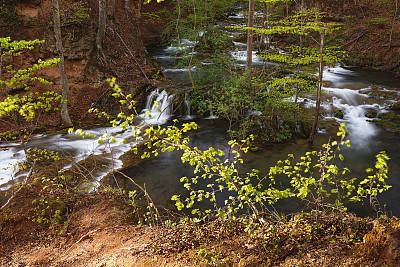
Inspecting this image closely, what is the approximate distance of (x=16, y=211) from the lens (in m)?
5.52

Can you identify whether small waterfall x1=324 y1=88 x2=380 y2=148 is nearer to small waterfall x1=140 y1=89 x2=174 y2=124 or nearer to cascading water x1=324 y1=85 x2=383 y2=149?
cascading water x1=324 y1=85 x2=383 y2=149

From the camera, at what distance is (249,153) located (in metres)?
10.2

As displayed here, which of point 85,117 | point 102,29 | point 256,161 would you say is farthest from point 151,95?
point 256,161

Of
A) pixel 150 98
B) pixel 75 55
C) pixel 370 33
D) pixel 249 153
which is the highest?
pixel 370 33

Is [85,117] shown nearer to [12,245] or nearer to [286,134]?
[12,245]

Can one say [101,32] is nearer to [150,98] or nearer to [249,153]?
[150,98]

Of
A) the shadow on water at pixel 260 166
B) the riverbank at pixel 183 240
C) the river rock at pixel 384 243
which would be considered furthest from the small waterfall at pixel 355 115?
the river rock at pixel 384 243

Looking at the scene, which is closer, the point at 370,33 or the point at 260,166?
the point at 260,166

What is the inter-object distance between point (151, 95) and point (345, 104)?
11644 millimetres

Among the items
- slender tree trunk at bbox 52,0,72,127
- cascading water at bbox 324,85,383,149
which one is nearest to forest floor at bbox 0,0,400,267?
slender tree trunk at bbox 52,0,72,127

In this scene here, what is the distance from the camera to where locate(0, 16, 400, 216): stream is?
7.82m

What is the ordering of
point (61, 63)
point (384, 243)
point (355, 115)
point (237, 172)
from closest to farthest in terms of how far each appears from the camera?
point (384, 243) < point (237, 172) < point (61, 63) < point (355, 115)

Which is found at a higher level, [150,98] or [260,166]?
[150,98]

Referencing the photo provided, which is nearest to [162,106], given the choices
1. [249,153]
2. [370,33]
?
[249,153]
